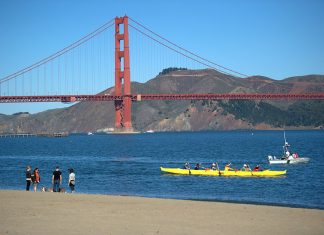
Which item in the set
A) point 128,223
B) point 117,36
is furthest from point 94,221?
point 117,36

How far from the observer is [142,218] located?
2012 centimetres

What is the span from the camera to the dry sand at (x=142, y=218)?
18.0 meters

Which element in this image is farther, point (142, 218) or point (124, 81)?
point (124, 81)

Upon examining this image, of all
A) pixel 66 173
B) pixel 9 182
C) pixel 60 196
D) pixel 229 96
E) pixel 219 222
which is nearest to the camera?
pixel 219 222

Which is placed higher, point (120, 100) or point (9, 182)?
point (120, 100)

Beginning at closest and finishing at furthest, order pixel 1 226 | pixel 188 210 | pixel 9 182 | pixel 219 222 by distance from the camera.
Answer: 1. pixel 1 226
2. pixel 219 222
3. pixel 188 210
4. pixel 9 182

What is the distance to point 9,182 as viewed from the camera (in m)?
42.9

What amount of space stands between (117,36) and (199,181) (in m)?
112

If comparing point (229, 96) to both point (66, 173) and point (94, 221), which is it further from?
point (94, 221)

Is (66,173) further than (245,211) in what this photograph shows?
Yes

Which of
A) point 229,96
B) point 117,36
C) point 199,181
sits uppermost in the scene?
point 117,36

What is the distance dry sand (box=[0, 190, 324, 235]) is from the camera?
18.0 m

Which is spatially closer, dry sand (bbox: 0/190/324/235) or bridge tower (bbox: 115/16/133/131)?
dry sand (bbox: 0/190/324/235)

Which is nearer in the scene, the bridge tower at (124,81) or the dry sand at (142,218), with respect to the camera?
the dry sand at (142,218)
